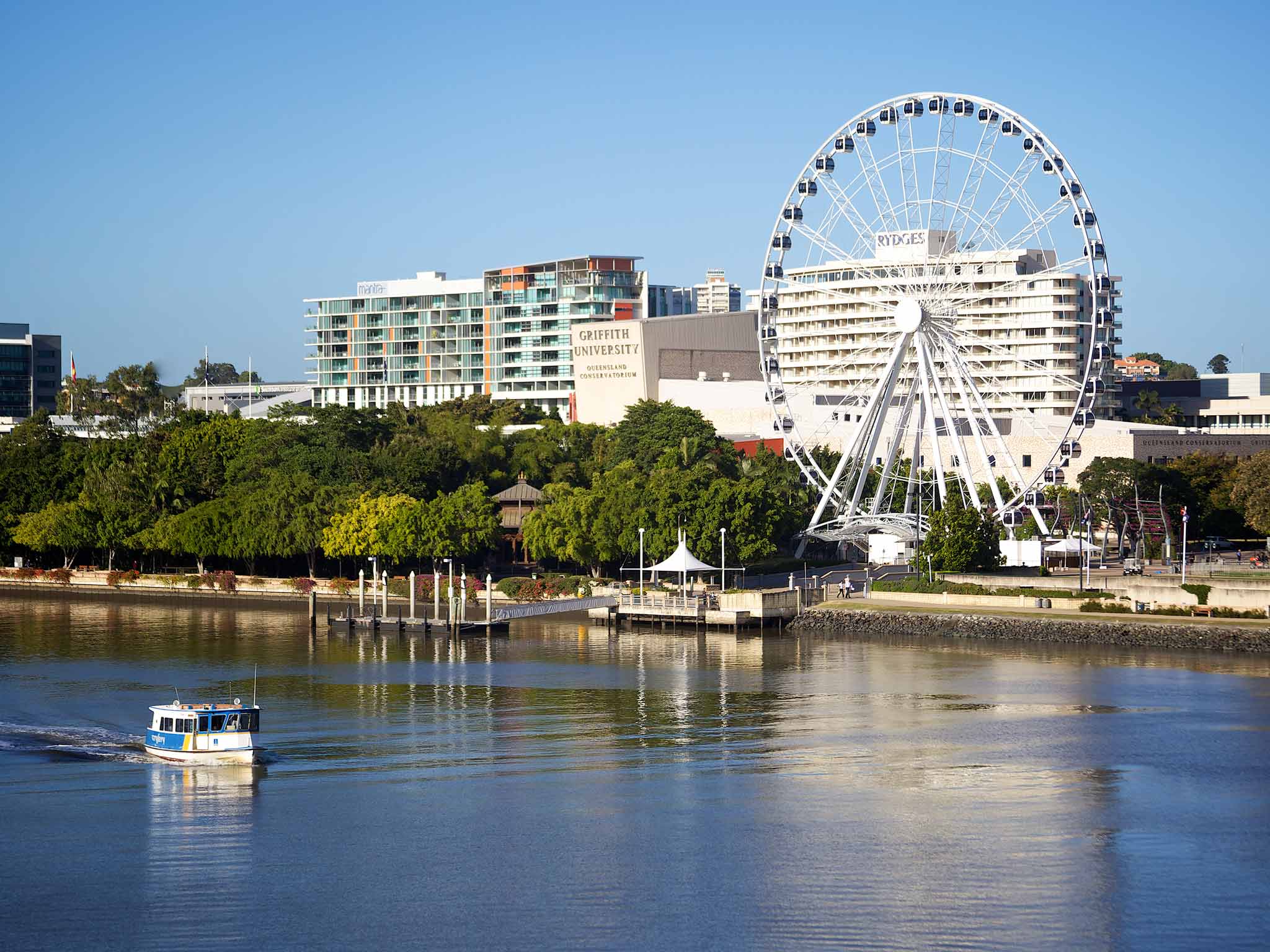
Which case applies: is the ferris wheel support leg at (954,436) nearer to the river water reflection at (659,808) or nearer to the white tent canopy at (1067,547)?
the white tent canopy at (1067,547)

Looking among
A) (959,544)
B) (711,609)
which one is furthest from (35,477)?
(959,544)

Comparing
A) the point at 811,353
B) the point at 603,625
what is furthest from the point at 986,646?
the point at 811,353

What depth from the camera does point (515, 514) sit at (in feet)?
350

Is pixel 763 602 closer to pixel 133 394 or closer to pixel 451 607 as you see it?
pixel 451 607

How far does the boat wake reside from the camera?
52.6 metres

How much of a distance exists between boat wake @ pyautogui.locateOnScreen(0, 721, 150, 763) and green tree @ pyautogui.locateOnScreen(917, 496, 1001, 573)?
148ft

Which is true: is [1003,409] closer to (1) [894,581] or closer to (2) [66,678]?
(1) [894,581]

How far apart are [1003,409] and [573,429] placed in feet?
118

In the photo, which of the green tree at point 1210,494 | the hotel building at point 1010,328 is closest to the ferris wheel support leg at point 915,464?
the green tree at point 1210,494

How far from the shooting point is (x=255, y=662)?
242 ft

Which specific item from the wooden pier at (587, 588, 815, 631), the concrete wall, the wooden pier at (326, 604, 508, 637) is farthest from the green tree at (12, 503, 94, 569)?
the concrete wall

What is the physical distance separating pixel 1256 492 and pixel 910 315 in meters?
23.4

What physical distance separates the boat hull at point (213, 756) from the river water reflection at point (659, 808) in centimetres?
47

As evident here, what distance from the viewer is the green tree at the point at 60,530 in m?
113
